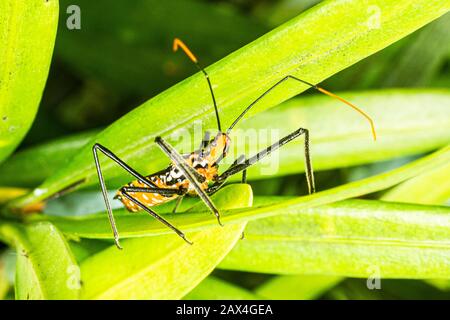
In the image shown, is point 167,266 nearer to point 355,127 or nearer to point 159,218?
point 159,218

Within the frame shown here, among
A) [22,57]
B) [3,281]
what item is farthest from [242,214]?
[3,281]

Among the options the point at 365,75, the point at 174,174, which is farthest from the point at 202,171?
the point at 365,75

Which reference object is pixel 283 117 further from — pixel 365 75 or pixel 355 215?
pixel 365 75

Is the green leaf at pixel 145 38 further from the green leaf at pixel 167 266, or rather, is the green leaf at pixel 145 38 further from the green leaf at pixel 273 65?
the green leaf at pixel 167 266

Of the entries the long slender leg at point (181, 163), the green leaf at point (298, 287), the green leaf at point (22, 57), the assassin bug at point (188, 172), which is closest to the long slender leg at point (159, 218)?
the assassin bug at point (188, 172)

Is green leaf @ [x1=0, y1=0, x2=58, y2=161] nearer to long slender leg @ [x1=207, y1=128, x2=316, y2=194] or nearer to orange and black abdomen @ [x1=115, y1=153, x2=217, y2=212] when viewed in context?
orange and black abdomen @ [x1=115, y1=153, x2=217, y2=212]

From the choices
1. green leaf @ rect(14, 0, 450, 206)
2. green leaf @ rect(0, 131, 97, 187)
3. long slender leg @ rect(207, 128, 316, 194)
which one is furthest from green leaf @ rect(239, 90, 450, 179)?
green leaf @ rect(0, 131, 97, 187)

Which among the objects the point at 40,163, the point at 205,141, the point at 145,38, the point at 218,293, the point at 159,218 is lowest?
the point at 218,293
